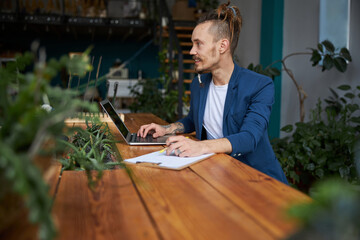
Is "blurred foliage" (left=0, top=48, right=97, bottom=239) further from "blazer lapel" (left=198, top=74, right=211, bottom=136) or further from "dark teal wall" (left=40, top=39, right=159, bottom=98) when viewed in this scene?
"dark teal wall" (left=40, top=39, right=159, bottom=98)

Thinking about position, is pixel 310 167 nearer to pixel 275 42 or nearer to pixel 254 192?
pixel 275 42

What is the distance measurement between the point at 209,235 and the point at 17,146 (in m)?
0.34

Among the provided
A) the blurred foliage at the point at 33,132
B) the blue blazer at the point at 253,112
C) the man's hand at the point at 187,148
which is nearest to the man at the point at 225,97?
the blue blazer at the point at 253,112

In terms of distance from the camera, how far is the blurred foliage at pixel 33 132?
46 cm

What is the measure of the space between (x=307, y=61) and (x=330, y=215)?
3790mm

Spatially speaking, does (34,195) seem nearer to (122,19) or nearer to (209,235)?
(209,235)

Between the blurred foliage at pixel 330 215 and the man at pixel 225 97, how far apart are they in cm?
114

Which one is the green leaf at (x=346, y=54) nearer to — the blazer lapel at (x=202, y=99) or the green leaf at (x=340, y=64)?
the green leaf at (x=340, y=64)

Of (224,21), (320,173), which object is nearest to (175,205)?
(224,21)

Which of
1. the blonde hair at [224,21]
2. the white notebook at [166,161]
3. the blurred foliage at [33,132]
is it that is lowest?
the white notebook at [166,161]

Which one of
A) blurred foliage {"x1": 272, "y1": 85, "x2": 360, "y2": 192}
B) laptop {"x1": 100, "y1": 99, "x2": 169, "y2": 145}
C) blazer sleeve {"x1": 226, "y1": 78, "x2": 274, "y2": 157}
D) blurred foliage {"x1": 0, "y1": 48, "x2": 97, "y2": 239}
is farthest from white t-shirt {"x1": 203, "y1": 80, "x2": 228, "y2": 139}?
blurred foliage {"x1": 0, "y1": 48, "x2": 97, "y2": 239}

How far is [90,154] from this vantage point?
3.91 feet

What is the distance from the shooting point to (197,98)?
2.07 m

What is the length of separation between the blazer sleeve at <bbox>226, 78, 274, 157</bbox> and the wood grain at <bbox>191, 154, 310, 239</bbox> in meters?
0.32
